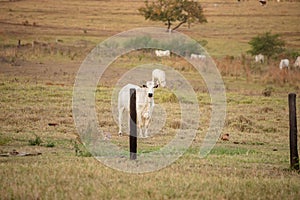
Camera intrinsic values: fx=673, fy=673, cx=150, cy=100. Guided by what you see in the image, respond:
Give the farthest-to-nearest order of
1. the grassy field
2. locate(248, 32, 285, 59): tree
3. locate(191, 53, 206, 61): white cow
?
1. locate(248, 32, 285, 59): tree
2. locate(191, 53, 206, 61): white cow
3. the grassy field

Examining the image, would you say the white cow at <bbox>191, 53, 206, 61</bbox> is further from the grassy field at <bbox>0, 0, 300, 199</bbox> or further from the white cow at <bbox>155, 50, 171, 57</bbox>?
the white cow at <bbox>155, 50, 171, 57</bbox>

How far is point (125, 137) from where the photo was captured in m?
17.2

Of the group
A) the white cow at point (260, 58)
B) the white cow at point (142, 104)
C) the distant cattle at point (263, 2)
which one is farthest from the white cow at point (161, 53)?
the distant cattle at point (263, 2)

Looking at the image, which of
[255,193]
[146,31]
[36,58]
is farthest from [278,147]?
[146,31]

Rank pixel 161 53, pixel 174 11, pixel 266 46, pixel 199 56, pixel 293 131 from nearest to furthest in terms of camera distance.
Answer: pixel 293 131
pixel 199 56
pixel 161 53
pixel 266 46
pixel 174 11

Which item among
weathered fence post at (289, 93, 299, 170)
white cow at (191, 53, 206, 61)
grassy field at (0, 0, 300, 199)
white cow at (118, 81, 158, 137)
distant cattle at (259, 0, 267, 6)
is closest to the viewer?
grassy field at (0, 0, 300, 199)

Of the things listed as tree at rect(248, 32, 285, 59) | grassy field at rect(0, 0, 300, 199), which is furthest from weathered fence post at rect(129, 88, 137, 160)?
tree at rect(248, 32, 285, 59)

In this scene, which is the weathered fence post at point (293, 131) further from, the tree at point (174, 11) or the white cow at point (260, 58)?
the tree at point (174, 11)

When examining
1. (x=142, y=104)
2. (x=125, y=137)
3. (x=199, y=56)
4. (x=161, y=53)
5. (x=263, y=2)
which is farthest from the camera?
(x=263, y=2)

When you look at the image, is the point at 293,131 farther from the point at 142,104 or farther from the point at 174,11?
the point at 174,11

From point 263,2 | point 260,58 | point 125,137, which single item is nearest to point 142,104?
point 125,137

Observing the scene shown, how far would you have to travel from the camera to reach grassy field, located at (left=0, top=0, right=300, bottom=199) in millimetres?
9984

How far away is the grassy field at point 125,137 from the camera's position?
9.98 metres

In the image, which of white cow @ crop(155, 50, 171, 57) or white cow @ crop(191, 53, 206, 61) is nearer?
white cow @ crop(191, 53, 206, 61)
